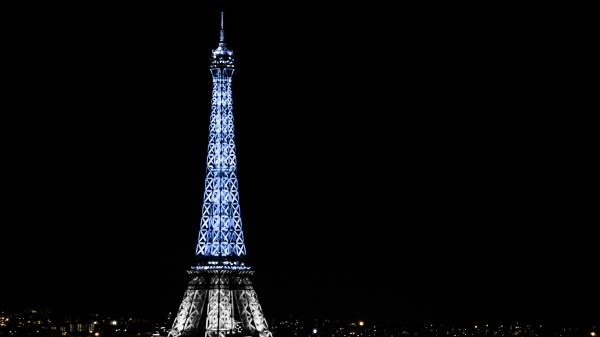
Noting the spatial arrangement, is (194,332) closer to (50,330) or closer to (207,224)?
(207,224)

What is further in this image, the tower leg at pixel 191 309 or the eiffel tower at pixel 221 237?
the tower leg at pixel 191 309

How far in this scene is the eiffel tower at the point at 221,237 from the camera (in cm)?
8794

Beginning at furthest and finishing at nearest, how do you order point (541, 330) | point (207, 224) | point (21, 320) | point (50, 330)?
point (541, 330)
point (21, 320)
point (50, 330)
point (207, 224)

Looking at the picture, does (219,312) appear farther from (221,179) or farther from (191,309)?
(221,179)

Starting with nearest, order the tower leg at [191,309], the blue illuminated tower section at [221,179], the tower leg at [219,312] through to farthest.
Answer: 1. the blue illuminated tower section at [221,179]
2. the tower leg at [219,312]
3. the tower leg at [191,309]

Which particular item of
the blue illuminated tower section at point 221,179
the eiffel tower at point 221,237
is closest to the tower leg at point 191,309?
the eiffel tower at point 221,237

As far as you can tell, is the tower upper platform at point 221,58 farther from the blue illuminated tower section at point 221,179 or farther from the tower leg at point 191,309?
the tower leg at point 191,309

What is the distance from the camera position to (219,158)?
88.4 m

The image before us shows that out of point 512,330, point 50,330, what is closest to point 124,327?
point 50,330

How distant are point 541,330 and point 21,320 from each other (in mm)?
71784

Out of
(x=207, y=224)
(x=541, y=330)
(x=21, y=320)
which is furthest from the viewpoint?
(x=541, y=330)

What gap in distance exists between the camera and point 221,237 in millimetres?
87938

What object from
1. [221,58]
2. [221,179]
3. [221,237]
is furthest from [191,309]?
[221,58]

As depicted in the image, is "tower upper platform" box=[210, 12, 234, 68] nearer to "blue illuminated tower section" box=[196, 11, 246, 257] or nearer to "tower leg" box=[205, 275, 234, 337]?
"blue illuminated tower section" box=[196, 11, 246, 257]
